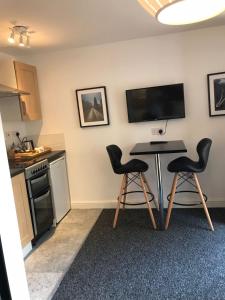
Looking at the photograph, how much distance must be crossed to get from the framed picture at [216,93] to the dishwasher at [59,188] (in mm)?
2092

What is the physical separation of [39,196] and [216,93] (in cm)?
245

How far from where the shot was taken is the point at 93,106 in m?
3.65

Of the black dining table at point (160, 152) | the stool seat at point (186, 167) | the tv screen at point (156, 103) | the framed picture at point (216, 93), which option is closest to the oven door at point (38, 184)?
the black dining table at point (160, 152)

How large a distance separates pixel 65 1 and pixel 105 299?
7.57 ft

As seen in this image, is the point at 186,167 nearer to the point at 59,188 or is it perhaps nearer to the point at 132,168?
the point at 132,168

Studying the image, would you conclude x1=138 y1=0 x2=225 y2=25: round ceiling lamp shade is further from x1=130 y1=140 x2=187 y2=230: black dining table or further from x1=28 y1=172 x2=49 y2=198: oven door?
x1=28 y1=172 x2=49 y2=198: oven door

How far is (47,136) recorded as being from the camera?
12.8ft

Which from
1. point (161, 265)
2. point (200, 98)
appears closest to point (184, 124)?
point (200, 98)

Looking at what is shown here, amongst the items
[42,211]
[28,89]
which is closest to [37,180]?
[42,211]

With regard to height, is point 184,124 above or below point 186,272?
above

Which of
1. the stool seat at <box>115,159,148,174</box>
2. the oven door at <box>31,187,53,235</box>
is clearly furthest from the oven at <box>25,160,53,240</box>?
the stool seat at <box>115,159,148,174</box>

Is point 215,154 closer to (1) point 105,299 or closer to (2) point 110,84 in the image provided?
(2) point 110,84

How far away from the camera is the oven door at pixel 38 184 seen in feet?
9.43

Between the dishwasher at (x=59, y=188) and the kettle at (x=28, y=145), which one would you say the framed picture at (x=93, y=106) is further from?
the kettle at (x=28, y=145)
